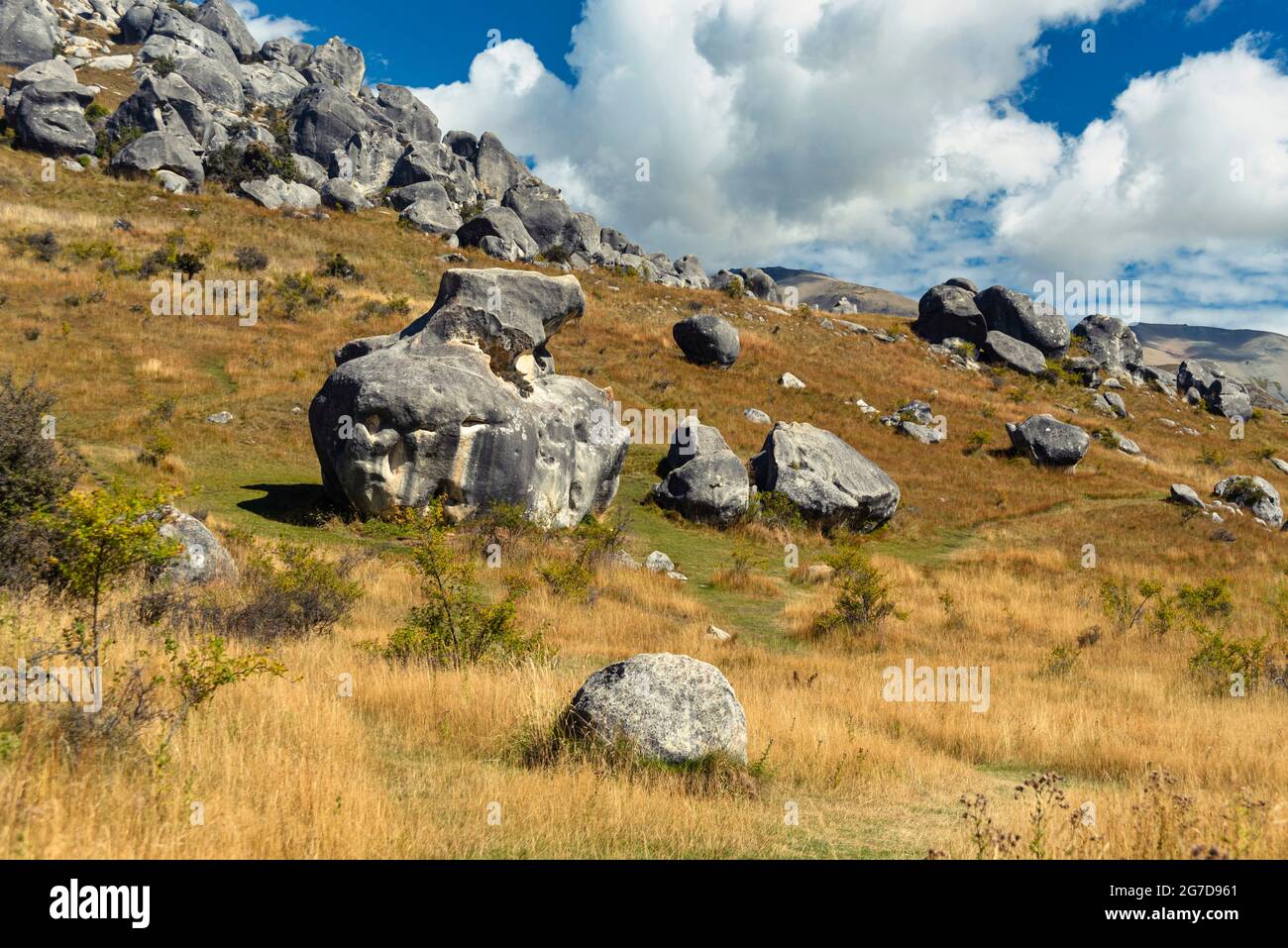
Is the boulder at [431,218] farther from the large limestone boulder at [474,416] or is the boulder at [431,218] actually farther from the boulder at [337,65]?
the boulder at [337,65]

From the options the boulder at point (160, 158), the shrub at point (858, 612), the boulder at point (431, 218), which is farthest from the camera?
the boulder at point (431, 218)

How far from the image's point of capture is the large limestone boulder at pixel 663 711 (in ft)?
21.7

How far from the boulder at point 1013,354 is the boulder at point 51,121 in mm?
75935

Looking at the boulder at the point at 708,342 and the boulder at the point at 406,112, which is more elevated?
the boulder at the point at 406,112

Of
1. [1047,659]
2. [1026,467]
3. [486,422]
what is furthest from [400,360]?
[1026,467]

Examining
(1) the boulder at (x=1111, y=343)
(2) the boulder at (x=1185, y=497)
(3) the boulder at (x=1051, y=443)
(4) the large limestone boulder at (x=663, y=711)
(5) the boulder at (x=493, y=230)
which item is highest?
(5) the boulder at (x=493, y=230)

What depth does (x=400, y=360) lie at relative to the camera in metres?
20.0

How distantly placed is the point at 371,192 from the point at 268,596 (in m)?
97.1

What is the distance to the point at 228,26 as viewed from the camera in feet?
398

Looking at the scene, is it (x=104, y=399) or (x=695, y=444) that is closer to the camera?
(x=104, y=399)

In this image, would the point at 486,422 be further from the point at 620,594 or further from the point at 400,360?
the point at 620,594

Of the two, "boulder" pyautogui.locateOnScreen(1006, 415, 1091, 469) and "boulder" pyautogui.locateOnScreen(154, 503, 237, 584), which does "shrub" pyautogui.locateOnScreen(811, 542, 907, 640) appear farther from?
"boulder" pyautogui.locateOnScreen(1006, 415, 1091, 469)

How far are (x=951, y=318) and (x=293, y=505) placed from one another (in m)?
63.4

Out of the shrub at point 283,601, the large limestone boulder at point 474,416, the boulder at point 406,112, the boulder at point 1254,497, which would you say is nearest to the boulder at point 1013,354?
the boulder at point 1254,497
